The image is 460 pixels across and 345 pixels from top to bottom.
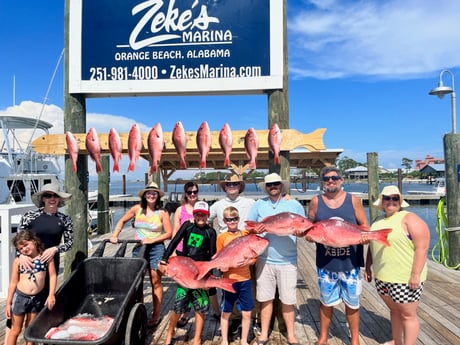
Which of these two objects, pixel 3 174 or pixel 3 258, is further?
pixel 3 174

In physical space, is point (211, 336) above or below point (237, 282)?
below

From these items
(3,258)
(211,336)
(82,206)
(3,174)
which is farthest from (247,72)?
(3,174)

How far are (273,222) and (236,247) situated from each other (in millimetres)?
385

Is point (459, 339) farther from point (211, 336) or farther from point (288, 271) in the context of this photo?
point (211, 336)

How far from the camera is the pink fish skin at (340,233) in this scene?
2514mm

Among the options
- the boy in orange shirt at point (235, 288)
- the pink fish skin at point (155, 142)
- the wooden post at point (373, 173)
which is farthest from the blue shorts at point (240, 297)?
the wooden post at point (373, 173)

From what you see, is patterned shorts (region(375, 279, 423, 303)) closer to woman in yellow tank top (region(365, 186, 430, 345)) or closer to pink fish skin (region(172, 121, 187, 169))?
woman in yellow tank top (region(365, 186, 430, 345))

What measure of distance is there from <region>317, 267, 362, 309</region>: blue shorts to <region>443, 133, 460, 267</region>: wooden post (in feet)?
14.1

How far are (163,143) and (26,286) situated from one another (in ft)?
6.11

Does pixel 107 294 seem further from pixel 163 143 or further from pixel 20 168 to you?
pixel 20 168

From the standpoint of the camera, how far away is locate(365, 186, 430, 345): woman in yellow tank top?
2547mm

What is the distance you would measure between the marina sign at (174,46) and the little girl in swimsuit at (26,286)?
2095mm

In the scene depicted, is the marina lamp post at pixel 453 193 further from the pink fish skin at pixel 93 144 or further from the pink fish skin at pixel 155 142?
the pink fish skin at pixel 93 144

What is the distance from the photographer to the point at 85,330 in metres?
2.63
